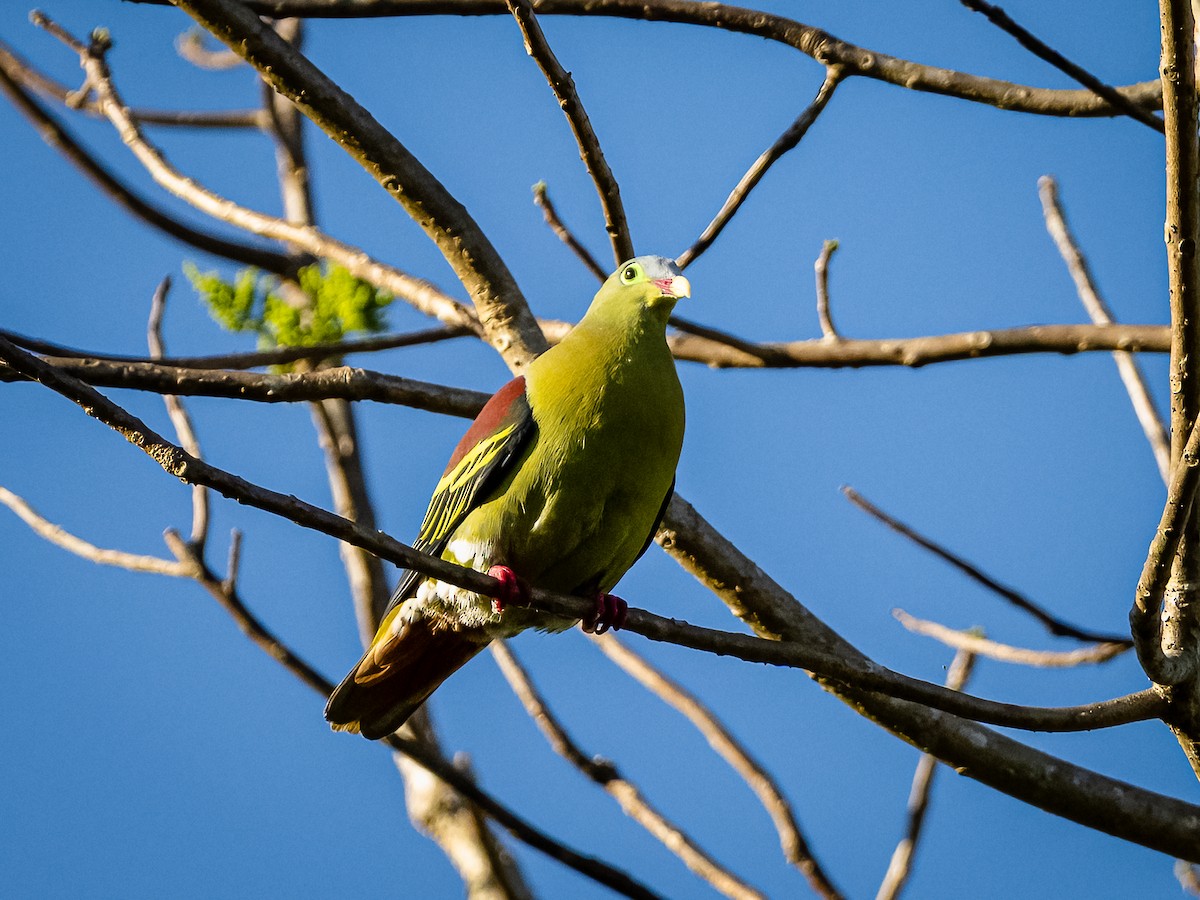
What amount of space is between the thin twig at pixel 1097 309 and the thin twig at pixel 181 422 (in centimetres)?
314

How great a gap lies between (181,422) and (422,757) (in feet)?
5.20

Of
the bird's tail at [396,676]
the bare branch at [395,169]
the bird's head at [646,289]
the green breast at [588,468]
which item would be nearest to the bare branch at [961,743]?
the green breast at [588,468]

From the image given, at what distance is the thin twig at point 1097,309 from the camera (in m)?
4.57

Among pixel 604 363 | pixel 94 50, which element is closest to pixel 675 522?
pixel 604 363

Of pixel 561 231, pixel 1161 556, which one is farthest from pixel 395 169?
pixel 1161 556

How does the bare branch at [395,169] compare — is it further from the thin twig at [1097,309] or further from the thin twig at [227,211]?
the thin twig at [1097,309]

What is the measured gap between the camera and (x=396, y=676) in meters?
4.13

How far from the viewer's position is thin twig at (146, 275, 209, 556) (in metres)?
4.18

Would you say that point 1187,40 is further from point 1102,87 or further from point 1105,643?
point 1105,643

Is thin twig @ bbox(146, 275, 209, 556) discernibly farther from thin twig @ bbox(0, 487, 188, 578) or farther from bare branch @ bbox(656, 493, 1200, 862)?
bare branch @ bbox(656, 493, 1200, 862)

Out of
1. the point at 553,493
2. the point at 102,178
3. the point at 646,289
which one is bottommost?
the point at 553,493

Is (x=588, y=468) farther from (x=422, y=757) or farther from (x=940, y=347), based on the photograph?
(x=940, y=347)

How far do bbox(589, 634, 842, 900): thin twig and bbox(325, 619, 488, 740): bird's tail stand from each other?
504mm

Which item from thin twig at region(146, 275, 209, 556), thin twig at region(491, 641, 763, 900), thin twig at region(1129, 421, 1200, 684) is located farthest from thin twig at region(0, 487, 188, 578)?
thin twig at region(1129, 421, 1200, 684)
